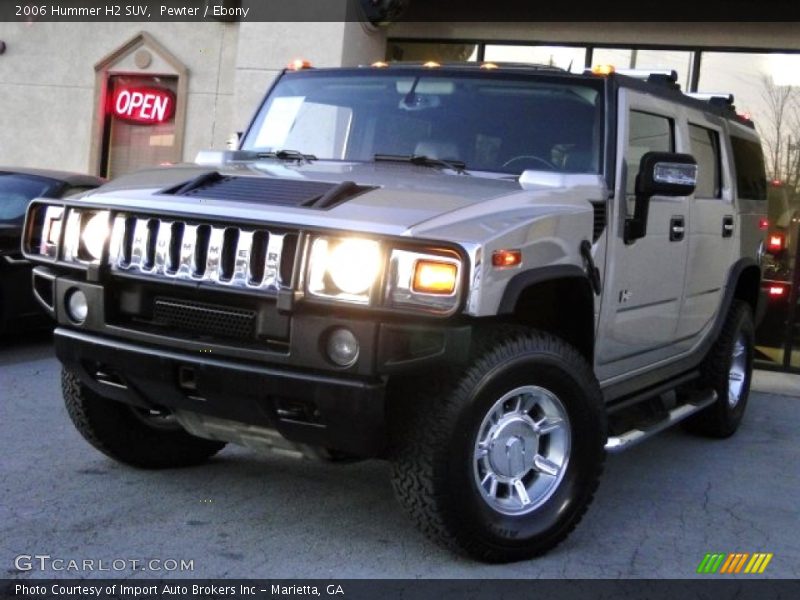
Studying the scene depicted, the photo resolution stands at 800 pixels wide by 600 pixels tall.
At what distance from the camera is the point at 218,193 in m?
3.70

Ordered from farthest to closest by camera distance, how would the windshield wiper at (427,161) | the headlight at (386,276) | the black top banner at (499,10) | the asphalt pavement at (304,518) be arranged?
the black top banner at (499,10) → the windshield wiper at (427,161) → the asphalt pavement at (304,518) → the headlight at (386,276)

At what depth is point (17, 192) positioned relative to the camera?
7.86 meters

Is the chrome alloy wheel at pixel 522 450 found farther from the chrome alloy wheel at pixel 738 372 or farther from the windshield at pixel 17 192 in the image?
the windshield at pixel 17 192

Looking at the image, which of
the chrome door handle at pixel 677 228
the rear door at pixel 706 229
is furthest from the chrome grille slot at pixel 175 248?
the rear door at pixel 706 229

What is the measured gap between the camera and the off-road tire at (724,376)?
5.89 m

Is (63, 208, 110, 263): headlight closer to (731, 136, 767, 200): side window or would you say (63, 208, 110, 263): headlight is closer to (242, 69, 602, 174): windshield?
(242, 69, 602, 174): windshield

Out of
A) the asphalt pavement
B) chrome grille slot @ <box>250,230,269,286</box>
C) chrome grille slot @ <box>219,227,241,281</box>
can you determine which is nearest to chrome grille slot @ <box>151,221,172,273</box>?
chrome grille slot @ <box>219,227,241,281</box>

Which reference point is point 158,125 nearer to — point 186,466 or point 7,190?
point 7,190

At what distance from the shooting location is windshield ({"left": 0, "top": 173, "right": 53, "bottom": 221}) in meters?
7.58

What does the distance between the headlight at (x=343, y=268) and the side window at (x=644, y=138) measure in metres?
1.64

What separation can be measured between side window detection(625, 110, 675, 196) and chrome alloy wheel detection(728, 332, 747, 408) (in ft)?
5.89

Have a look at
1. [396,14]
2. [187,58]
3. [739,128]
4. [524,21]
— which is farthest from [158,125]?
[739,128]

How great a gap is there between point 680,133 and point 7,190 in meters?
5.39

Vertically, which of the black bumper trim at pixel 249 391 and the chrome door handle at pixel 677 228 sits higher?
the chrome door handle at pixel 677 228
